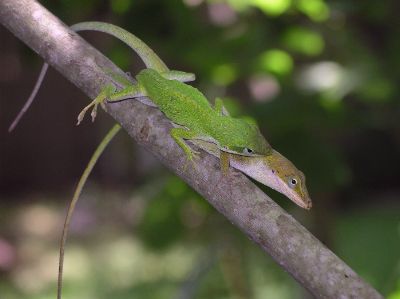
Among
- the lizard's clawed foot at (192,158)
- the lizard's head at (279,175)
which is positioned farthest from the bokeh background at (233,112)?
the lizard's clawed foot at (192,158)

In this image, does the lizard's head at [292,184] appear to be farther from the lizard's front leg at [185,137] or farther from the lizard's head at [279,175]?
the lizard's front leg at [185,137]

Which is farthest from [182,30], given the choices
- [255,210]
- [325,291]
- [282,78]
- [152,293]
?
[152,293]

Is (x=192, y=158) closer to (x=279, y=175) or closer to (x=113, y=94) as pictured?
(x=113, y=94)

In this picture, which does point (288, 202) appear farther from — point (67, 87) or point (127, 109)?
point (67, 87)

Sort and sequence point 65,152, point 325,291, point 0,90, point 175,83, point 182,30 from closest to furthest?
point 325,291
point 175,83
point 182,30
point 0,90
point 65,152

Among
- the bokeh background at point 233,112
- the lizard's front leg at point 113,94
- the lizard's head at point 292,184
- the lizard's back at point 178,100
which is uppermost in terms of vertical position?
the lizard's front leg at point 113,94

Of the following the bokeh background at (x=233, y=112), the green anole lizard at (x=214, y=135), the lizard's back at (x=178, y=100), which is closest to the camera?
the green anole lizard at (x=214, y=135)

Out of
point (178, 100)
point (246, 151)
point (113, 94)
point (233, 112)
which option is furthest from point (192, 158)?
point (233, 112)
